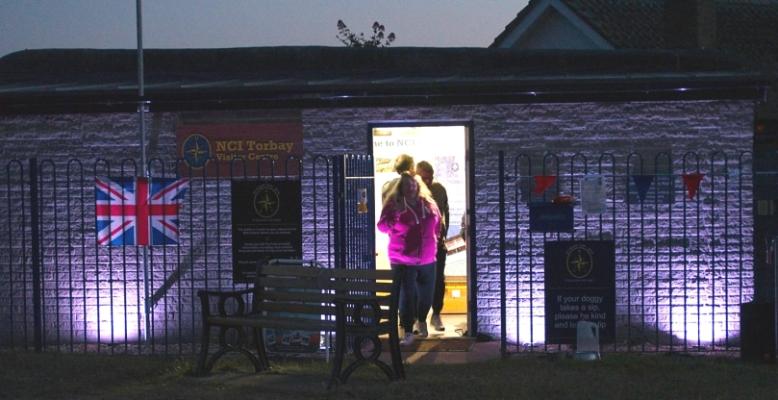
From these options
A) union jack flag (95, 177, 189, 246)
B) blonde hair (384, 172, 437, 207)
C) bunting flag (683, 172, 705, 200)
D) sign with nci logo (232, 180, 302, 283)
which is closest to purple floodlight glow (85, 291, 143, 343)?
union jack flag (95, 177, 189, 246)

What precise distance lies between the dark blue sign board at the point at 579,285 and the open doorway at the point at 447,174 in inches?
61.1

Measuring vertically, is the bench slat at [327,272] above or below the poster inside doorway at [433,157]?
below

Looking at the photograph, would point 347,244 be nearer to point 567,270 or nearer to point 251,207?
point 251,207

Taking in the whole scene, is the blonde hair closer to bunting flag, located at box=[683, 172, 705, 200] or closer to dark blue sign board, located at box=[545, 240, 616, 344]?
dark blue sign board, located at box=[545, 240, 616, 344]

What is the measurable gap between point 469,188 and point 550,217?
151cm

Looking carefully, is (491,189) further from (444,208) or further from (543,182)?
(543,182)

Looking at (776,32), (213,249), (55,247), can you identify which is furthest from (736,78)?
(776,32)

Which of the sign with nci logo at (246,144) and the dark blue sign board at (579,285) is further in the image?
the sign with nci logo at (246,144)

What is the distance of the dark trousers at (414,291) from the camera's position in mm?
11344

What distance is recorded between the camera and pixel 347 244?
440 inches

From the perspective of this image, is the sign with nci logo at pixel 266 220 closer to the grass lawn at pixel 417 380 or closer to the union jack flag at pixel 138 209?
the union jack flag at pixel 138 209

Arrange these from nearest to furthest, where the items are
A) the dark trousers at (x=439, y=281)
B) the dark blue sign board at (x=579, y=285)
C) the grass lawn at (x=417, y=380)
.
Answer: the grass lawn at (x=417, y=380)
the dark blue sign board at (x=579, y=285)
the dark trousers at (x=439, y=281)

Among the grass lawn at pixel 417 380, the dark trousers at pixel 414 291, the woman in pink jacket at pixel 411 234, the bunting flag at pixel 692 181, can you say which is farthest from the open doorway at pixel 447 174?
the grass lawn at pixel 417 380

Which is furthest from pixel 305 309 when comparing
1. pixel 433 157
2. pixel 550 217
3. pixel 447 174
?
pixel 447 174
